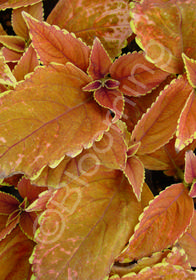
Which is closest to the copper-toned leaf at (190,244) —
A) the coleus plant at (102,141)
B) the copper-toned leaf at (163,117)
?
the coleus plant at (102,141)

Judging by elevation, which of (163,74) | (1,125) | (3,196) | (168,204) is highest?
(1,125)

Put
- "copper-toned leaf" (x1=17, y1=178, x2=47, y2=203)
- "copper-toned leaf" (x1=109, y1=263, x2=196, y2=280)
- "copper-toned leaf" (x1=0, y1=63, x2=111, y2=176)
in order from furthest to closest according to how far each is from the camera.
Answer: "copper-toned leaf" (x1=17, y1=178, x2=47, y2=203), "copper-toned leaf" (x1=109, y1=263, x2=196, y2=280), "copper-toned leaf" (x1=0, y1=63, x2=111, y2=176)

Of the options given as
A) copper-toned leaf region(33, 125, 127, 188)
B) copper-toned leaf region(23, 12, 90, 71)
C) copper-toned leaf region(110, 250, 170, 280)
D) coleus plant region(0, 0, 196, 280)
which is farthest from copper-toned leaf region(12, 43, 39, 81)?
copper-toned leaf region(110, 250, 170, 280)

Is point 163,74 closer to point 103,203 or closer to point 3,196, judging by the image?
point 103,203

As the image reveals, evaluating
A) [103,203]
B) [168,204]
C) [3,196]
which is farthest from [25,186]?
[168,204]

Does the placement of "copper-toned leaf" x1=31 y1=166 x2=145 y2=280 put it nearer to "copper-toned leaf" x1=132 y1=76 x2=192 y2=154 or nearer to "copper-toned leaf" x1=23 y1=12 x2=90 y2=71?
"copper-toned leaf" x1=132 y1=76 x2=192 y2=154

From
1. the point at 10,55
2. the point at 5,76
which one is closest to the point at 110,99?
the point at 5,76

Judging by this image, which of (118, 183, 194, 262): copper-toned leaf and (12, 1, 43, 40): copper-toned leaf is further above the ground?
(12, 1, 43, 40): copper-toned leaf
